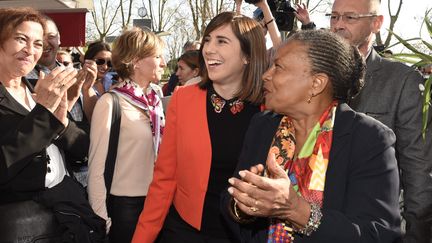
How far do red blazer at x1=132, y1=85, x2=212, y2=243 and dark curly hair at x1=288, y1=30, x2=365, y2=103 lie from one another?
37.5 inches

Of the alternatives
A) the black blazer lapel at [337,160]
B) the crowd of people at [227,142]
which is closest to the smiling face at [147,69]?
the crowd of people at [227,142]

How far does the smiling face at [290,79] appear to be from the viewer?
2.13m

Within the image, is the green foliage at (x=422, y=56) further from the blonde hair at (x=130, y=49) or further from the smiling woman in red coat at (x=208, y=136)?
the blonde hair at (x=130, y=49)

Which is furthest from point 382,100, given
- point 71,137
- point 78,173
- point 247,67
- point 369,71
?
point 78,173

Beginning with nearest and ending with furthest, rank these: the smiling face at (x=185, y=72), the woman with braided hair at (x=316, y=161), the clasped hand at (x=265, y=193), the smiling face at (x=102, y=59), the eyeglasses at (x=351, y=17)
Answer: the clasped hand at (x=265, y=193)
the woman with braided hair at (x=316, y=161)
the eyeglasses at (x=351, y=17)
the smiling face at (x=102, y=59)
the smiling face at (x=185, y=72)

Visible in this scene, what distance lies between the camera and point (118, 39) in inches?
154

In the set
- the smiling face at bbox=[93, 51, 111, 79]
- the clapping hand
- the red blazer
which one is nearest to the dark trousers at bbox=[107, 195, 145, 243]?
the red blazer

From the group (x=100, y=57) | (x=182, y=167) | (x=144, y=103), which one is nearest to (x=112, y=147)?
(x=144, y=103)

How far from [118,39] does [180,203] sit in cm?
153

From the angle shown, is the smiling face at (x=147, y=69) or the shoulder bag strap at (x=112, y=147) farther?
the smiling face at (x=147, y=69)

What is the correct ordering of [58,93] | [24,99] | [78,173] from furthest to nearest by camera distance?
[78,173]
[24,99]
[58,93]

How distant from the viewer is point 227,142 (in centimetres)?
293

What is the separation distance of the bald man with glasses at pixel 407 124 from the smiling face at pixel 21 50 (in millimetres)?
1867

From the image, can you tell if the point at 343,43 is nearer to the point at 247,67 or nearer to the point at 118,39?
the point at 247,67
